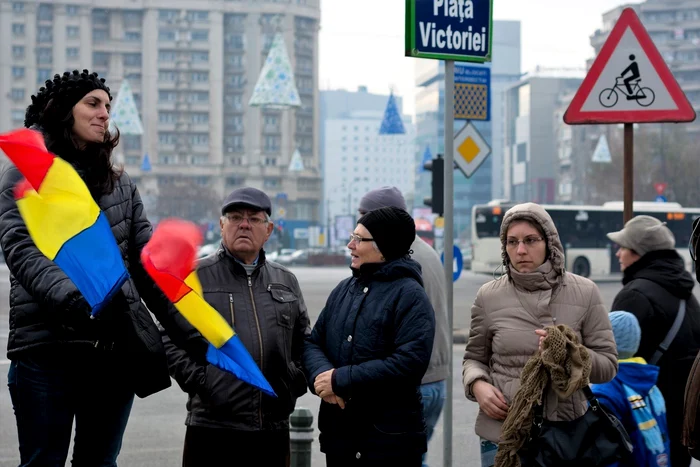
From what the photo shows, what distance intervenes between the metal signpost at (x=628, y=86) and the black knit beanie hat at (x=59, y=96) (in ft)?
10.1

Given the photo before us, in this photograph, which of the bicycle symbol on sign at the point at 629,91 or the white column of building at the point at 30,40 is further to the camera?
the white column of building at the point at 30,40

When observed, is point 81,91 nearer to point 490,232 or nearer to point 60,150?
point 60,150

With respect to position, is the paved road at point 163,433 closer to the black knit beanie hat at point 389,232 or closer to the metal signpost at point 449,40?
the metal signpost at point 449,40

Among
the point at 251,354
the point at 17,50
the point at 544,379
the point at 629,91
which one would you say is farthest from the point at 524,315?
the point at 17,50

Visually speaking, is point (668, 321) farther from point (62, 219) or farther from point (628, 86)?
point (62, 219)

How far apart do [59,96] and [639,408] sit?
268 cm

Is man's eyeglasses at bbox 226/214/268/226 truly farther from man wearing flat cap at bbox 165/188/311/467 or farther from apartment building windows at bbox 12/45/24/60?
apartment building windows at bbox 12/45/24/60

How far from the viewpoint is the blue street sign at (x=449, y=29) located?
5.90 metres

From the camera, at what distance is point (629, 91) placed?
612cm

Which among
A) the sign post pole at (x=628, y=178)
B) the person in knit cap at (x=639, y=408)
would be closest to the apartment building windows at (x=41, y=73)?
the sign post pole at (x=628, y=178)

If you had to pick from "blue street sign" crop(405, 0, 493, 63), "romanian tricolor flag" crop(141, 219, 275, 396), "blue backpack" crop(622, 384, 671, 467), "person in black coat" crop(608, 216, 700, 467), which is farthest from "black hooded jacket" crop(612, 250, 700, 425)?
"romanian tricolor flag" crop(141, 219, 275, 396)

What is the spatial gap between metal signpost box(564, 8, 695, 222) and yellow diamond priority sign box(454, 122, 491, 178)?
9154 mm

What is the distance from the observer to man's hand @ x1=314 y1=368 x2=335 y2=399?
13.3ft

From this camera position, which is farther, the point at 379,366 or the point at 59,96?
the point at 379,366
